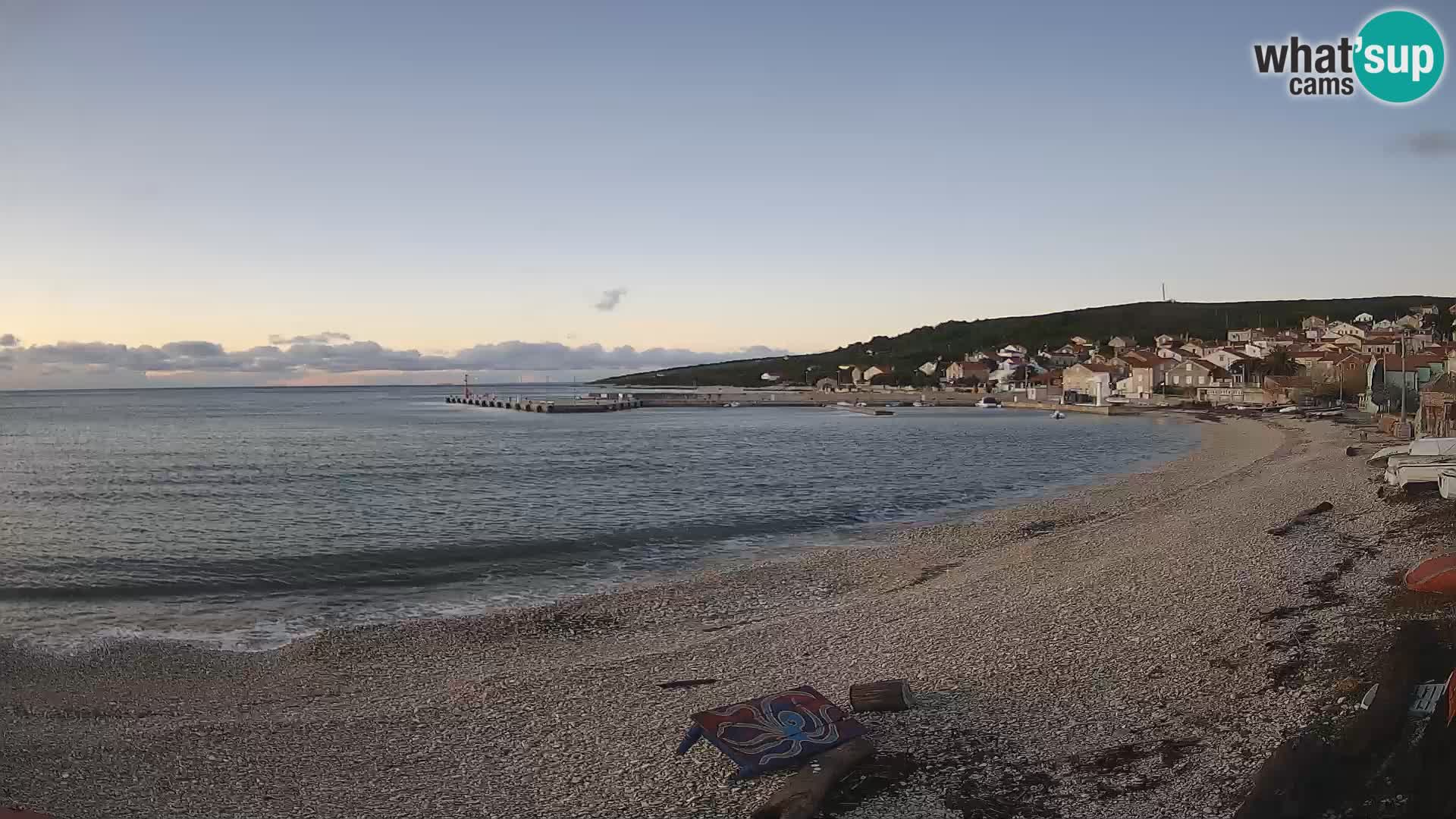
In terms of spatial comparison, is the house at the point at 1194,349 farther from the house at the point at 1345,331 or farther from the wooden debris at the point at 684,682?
the wooden debris at the point at 684,682

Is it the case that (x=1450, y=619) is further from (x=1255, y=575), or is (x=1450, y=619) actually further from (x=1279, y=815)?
(x=1279, y=815)

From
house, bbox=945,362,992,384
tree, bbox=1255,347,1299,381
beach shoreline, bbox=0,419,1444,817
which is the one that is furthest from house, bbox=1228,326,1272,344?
beach shoreline, bbox=0,419,1444,817

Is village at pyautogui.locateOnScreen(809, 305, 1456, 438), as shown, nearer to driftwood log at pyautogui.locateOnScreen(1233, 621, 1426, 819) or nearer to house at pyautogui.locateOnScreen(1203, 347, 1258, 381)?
house at pyautogui.locateOnScreen(1203, 347, 1258, 381)

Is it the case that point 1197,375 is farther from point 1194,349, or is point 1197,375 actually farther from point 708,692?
point 708,692

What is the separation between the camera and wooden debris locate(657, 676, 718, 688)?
32.2 ft

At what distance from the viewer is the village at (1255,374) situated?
49.6 metres

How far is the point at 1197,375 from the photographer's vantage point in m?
88.4

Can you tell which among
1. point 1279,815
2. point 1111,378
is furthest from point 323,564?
point 1111,378

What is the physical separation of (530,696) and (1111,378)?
100051mm

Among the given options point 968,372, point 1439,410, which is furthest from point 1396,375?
point 968,372

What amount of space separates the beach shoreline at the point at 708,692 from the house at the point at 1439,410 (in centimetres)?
1285

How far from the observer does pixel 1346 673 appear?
8.24 m

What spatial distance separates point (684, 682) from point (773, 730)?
2551 mm

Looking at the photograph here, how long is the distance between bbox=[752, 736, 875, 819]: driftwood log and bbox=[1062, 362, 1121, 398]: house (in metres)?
86.7
